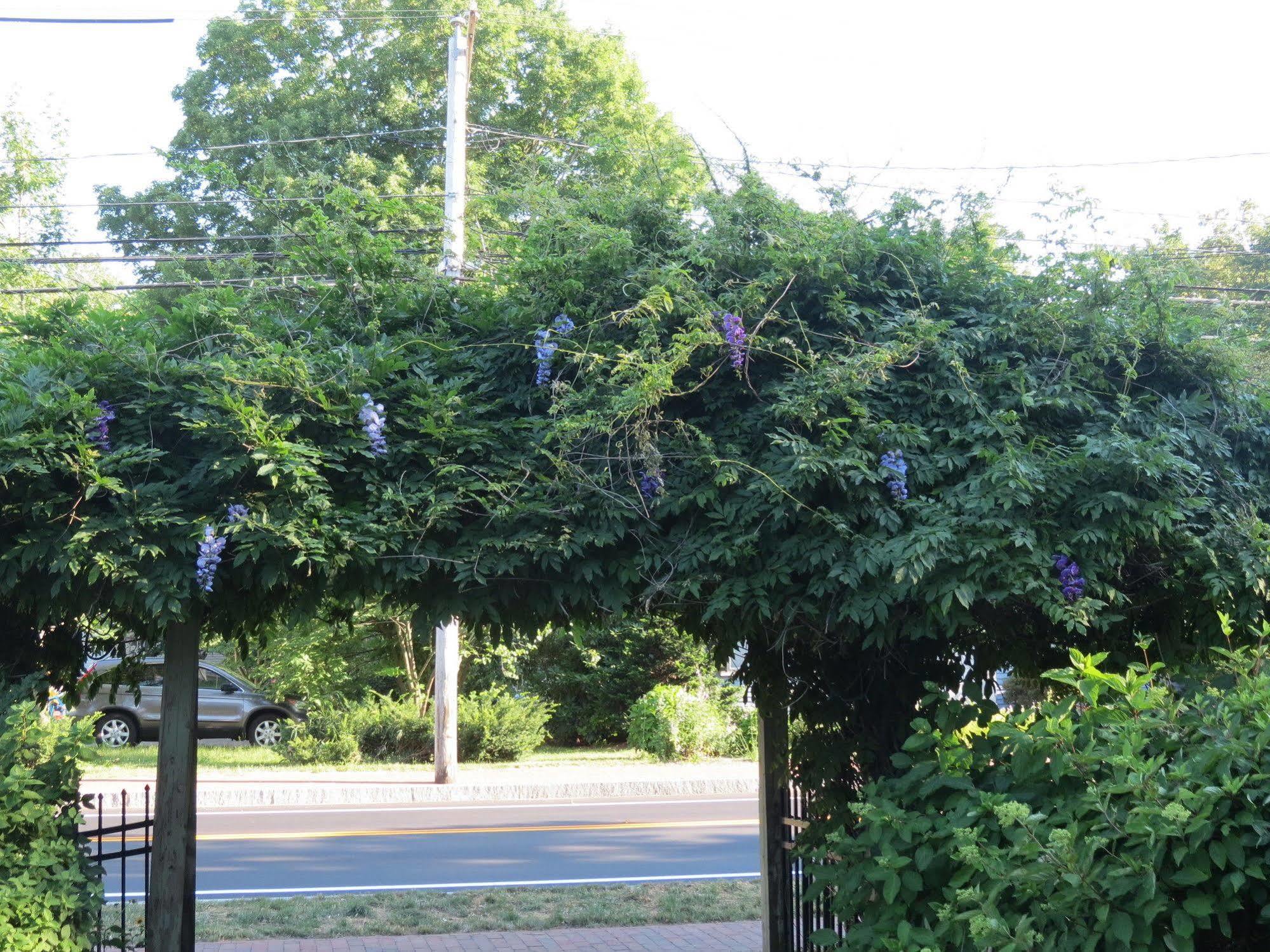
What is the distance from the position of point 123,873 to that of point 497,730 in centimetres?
1276

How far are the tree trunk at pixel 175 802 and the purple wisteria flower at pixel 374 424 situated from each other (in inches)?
49.9

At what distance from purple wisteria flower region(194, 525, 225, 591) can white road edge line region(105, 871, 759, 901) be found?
19.7ft

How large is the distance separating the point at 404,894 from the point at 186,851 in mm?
4510

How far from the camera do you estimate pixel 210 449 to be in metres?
5.01

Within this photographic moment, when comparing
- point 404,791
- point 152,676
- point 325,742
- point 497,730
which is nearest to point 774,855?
point 152,676

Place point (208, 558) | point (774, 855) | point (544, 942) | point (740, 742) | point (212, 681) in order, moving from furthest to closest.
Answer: point (212, 681)
point (740, 742)
point (544, 942)
point (774, 855)
point (208, 558)

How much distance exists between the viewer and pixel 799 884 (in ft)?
21.0

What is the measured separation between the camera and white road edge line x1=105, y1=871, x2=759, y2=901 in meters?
9.84

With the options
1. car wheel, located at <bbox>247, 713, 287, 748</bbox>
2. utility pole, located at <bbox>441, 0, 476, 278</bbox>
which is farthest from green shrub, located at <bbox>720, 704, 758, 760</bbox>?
utility pole, located at <bbox>441, 0, 476, 278</bbox>

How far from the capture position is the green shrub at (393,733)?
17734 mm

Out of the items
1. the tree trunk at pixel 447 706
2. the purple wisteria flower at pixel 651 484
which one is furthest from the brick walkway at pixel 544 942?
the tree trunk at pixel 447 706

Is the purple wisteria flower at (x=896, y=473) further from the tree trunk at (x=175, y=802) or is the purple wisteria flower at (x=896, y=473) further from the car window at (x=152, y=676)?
the car window at (x=152, y=676)

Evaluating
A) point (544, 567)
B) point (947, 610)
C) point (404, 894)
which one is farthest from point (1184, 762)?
point (404, 894)

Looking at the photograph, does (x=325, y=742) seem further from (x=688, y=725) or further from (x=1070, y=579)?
(x=1070, y=579)
